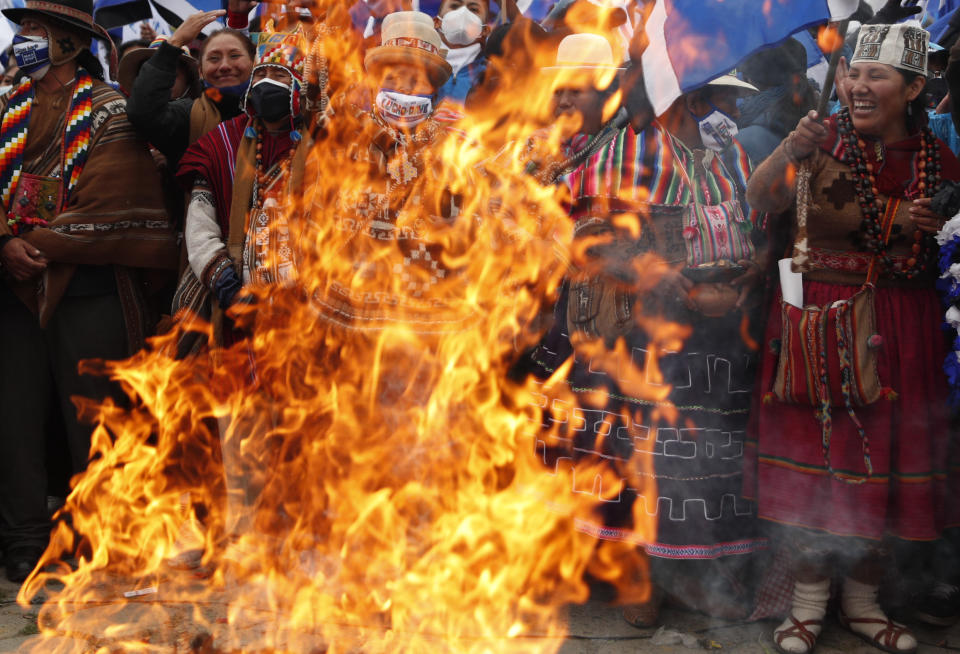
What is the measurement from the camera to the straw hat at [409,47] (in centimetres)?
446

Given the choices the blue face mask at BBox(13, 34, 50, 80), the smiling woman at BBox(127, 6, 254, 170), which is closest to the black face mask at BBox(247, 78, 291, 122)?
the smiling woman at BBox(127, 6, 254, 170)

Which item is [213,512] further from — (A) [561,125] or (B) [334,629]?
(A) [561,125]

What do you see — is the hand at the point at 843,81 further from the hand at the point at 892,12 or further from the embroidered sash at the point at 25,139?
the embroidered sash at the point at 25,139

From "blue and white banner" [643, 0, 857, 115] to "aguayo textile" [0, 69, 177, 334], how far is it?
9.28ft

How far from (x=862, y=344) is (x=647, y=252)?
100 centimetres

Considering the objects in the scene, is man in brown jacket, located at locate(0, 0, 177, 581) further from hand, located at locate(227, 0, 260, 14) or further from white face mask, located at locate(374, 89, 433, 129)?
white face mask, located at locate(374, 89, 433, 129)

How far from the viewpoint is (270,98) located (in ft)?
15.0

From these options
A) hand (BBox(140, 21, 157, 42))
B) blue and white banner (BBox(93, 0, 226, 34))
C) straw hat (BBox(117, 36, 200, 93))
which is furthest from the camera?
hand (BBox(140, 21, 157, 42))

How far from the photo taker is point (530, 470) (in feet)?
14.6

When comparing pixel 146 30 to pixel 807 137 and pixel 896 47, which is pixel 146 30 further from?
pixel 896 47

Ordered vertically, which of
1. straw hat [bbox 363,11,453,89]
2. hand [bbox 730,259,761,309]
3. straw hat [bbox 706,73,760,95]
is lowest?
hand [bbox 730,259,761,309]

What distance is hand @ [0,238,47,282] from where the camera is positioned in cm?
462

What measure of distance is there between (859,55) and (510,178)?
1.71 m

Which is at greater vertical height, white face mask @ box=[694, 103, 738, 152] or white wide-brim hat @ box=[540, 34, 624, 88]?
white wide-brim hat @ box=[540, 34, 624, 88]
